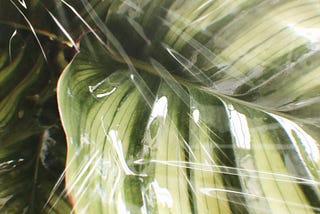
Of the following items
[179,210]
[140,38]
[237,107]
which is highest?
[140,38]

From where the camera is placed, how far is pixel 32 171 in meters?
0.50

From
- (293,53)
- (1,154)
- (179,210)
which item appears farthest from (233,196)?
(1,154)

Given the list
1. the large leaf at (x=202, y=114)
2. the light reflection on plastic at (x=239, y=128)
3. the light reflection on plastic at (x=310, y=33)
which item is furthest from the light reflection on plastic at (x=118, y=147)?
the light reflection on plastic at (x=310, y=33)

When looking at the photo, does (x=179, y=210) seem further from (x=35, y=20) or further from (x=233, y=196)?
(x=35, y=20)

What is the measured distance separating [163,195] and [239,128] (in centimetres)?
10

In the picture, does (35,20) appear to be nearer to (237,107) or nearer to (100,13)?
(100,13)

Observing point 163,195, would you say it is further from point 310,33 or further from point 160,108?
point 310,33

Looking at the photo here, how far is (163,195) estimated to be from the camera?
0.42 metres

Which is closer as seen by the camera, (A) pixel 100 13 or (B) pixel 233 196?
(B) pixel 233 196

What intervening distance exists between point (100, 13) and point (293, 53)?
0.80 ft

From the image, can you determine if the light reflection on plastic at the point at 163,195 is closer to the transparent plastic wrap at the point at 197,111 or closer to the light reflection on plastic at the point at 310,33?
the transparent plastic wrap at the point at 197,111

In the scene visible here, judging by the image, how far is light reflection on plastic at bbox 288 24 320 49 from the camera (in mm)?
445

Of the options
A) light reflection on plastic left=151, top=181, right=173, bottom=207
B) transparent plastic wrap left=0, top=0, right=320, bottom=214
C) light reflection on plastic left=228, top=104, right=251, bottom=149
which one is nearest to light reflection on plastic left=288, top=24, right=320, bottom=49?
transparent plastic wrap left=0, top=0, right=320, bottom=214

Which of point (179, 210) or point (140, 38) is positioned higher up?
point (140, 38)
